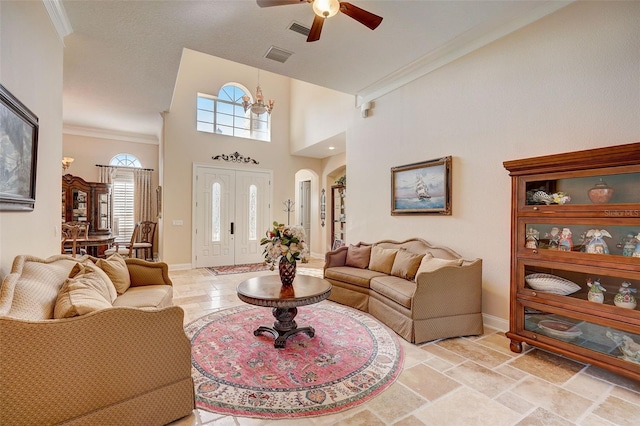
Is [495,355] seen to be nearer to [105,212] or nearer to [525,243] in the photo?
[525,243]

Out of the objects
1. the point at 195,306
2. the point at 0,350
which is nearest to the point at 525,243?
the point at 0,350

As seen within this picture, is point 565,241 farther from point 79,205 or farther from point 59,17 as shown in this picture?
point 79,205

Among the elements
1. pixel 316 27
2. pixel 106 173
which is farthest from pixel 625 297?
pixel 106 173

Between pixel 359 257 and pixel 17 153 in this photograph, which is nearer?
pixel 17 153

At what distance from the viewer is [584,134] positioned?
2631 millimetres

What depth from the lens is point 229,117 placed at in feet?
23.8

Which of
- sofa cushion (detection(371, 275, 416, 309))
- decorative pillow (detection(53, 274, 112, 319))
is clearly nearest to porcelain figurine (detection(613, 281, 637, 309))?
sofa cushion (detection(371, 275, 416, 309))

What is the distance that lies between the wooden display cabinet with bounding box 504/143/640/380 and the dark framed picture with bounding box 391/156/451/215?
1131mm

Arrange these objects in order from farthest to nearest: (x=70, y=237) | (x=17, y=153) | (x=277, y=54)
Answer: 1. (x=70, y=237)
2. (x=277, y=54)
3. (x=17, y=153)

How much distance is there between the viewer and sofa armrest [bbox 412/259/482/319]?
9.46ft

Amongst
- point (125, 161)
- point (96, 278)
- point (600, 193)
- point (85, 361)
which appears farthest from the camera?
point (125, 161)

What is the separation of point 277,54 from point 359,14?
1.52 metres

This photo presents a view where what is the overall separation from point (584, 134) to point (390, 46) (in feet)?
7.42

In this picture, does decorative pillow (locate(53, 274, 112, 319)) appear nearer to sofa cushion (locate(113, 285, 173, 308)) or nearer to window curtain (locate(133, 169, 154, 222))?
sofa cushion (locate(113, 285, 173, 308))
